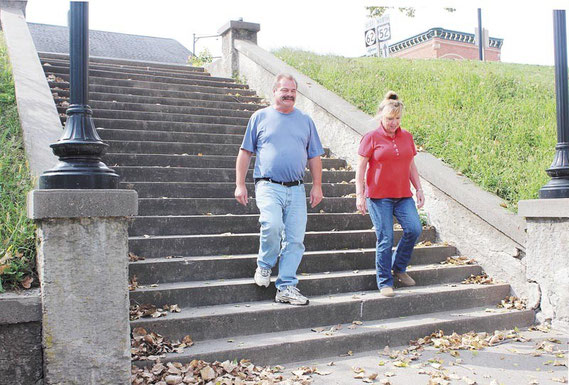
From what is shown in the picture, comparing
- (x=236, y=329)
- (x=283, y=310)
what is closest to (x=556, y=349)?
(x=283, y=310)

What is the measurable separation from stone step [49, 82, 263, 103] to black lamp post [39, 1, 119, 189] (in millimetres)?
5270

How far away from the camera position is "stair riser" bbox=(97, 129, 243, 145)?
23.5ft

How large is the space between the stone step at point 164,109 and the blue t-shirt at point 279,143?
410cm

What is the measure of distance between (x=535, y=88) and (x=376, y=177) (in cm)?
687

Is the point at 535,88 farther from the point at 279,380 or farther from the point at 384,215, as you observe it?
the point at 279,380

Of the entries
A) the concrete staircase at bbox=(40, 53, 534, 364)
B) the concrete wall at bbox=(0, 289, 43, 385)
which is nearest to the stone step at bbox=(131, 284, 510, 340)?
the concrete staircase at bbox=(40, 53, 534, 364)

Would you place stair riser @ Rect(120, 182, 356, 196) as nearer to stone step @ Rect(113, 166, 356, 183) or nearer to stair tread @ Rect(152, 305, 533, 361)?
stone step @ Rect(113, 166, 356, 183)

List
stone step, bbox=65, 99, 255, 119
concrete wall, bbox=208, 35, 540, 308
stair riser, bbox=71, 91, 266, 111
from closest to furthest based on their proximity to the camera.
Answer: concrete wall, bbox=208, 35, 540, 308 < stone step, bbox=65, 99, 255, 119 < stair riser, bbox=71, 91, 266, 111

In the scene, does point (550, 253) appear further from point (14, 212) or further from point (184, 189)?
point (14, 212)

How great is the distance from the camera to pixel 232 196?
640 cm

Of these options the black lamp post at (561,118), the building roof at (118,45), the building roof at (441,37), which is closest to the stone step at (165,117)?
the black lamp post at (561,118)

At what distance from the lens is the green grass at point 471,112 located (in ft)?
21.9

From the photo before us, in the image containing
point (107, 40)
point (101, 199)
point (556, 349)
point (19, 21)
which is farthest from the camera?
point (107, 40)

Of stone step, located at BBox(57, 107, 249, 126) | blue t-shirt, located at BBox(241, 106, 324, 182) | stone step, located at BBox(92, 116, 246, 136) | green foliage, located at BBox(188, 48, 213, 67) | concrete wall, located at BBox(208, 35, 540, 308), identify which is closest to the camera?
blue t-shirt, located at BBox(241, 106, 324, 182)
